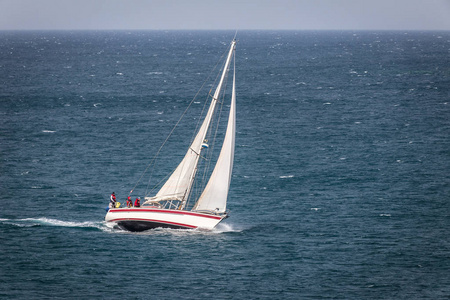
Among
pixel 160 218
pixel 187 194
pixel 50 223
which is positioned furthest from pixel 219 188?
pixel 50 223

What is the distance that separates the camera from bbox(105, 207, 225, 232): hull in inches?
2623

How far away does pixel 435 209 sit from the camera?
254 feet

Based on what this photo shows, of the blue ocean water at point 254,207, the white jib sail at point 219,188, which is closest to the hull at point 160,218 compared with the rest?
the blue ocean water at point 254,207

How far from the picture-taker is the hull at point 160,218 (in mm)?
66625

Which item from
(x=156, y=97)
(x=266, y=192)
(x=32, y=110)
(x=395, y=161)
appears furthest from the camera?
(x=156, y=97)

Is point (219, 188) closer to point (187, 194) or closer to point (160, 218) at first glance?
point (187, 194)

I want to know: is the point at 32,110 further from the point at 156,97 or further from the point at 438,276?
the point at 438,276

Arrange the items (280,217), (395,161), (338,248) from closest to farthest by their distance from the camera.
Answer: (338,248) → (280,217) → (395,161)

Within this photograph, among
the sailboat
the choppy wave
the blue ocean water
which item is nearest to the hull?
the sailboat

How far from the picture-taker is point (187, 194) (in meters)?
69.9

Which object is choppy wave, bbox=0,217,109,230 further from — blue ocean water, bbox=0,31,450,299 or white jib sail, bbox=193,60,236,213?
white jib sail, bbox=193,60,236,213

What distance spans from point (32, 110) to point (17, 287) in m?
90.8

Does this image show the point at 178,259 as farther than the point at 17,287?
Yes

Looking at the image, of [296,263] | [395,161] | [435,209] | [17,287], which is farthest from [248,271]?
[395,161]
